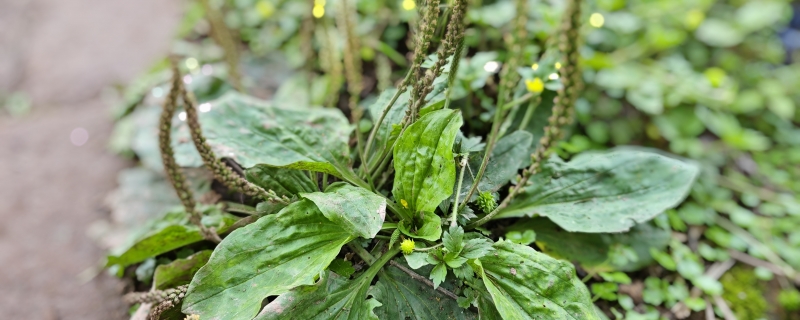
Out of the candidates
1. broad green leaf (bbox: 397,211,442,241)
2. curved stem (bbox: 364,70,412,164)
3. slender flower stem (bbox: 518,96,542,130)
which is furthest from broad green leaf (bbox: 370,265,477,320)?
slender flower stem (bbox: 518,96,542,130)

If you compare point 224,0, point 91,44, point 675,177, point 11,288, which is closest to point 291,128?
point 675,177

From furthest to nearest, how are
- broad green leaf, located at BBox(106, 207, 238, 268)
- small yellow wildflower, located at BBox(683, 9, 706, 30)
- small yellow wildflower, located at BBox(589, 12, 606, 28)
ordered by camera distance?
small yellow wildflower, located at BBox(683, 9, 706, 30) < small yellow wildflower, located at BBox(589, 12, 606, 28) < broad green leaf, located at BBox(106, 207, 238, 268)

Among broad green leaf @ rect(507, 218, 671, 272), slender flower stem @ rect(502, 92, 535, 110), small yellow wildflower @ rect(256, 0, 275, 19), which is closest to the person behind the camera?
broad green leaf @ rect(507, 218, 671, 272)

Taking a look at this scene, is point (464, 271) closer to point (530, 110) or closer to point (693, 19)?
point (530, 110)

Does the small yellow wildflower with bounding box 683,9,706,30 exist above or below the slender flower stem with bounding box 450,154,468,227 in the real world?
below

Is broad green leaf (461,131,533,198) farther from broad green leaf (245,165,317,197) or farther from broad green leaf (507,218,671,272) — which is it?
broad green leaf (245,165,317,197)

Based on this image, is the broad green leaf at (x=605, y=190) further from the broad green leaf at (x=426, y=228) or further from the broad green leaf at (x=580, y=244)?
the broad green leaf at (x=426, y=228)

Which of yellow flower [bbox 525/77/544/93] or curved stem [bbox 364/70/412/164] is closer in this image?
curved stem [bbox 364/70/412/164]
